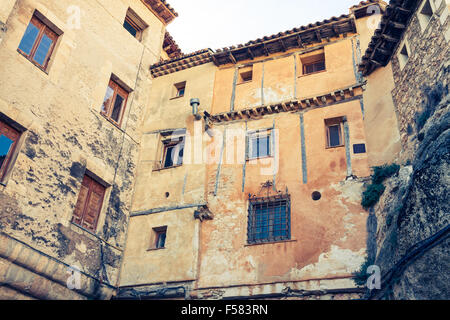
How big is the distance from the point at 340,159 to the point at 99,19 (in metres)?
10.1

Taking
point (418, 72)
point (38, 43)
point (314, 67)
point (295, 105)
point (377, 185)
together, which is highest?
point (314, 67)

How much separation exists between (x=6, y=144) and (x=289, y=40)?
1042 centimetres

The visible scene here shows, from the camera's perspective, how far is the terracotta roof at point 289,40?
15.8 meters

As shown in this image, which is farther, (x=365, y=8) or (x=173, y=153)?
(x=173, y=153)

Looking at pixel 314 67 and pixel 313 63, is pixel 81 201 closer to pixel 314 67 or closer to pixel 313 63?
pixel 314 67

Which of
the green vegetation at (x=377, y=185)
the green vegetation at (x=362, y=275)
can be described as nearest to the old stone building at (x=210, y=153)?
the green vegetation at (x=362, y=275)

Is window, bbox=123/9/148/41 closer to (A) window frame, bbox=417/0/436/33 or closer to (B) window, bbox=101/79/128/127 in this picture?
(B) window, bbox=101/79/128/127

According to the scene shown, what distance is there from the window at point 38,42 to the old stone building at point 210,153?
0.04 meters

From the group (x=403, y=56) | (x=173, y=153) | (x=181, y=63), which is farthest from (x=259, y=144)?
(x=181, y=63)

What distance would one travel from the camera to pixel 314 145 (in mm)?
14133

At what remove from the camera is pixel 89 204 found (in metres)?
14.0

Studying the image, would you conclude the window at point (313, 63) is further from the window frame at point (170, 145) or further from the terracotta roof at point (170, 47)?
the terracotta roof at point (170, 47)

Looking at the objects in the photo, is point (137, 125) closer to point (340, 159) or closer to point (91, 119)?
point (91, 119)
